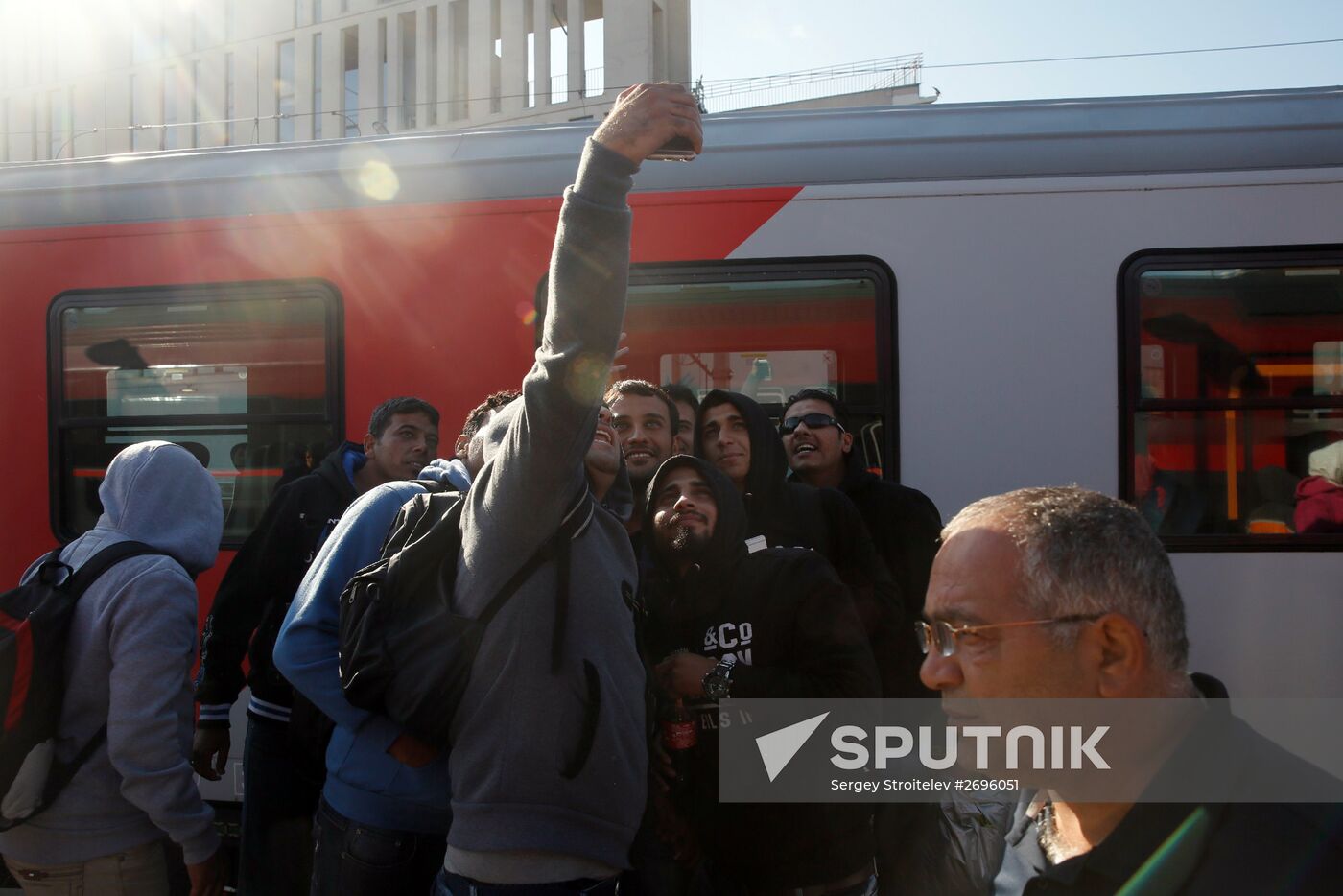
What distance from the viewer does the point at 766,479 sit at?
3041 mm

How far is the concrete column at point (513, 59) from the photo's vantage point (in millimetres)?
30453

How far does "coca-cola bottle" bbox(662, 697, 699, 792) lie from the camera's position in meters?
2.40

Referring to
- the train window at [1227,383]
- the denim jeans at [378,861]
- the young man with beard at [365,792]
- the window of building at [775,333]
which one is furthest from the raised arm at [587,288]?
the train window at [1227,383]

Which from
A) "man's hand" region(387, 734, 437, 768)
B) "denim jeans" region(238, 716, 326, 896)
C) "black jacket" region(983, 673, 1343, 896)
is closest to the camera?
"black jacket" region(983, 673, 1343, 896)

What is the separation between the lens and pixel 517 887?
5.67ft

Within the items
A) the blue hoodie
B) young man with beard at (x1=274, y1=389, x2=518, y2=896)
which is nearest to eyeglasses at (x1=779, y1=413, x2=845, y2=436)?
the blue hoodie

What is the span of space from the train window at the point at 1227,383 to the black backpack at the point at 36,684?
3.22 m

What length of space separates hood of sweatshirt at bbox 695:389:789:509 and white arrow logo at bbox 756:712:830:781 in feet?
2.40

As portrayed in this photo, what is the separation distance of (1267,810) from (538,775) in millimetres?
1086

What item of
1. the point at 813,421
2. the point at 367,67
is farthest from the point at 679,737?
the point at 367,67

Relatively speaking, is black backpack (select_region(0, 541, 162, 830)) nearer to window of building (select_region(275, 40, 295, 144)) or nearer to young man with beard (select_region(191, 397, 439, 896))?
young man with beard (select_region(191, 397, 439, 896))

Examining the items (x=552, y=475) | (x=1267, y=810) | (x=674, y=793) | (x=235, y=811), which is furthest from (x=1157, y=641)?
(x=235, y=811)

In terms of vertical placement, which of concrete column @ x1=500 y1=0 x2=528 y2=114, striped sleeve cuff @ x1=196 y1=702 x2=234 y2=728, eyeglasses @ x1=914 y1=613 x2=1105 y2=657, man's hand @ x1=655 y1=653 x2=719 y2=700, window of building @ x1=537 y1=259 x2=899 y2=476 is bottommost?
striped sleeve cuff @ x1=196 y1=702 x2=234 y2=728

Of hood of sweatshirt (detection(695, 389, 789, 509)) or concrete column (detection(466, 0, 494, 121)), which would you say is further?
concrete column (detection(466, 0, 494, 121))
